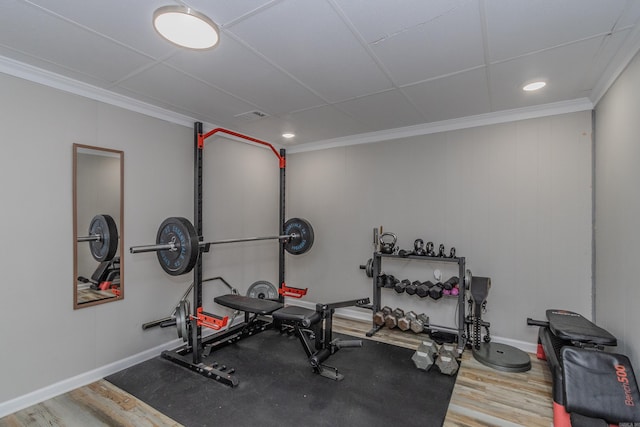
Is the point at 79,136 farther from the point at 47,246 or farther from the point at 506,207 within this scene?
the point at 506,207

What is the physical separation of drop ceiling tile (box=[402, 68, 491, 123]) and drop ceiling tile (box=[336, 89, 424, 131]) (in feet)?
0.33

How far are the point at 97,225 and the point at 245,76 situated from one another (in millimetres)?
1822

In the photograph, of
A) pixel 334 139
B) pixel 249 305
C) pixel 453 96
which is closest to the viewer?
pixel 453 96

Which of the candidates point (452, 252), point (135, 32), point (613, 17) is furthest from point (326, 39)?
point (452, 252)

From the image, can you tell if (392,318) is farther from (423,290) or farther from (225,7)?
(225,7)

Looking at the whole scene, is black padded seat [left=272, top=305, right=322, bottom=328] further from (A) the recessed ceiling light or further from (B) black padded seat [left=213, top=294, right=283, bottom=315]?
(A) the recessed ceiling light

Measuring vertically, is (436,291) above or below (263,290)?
above

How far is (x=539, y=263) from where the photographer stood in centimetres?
303

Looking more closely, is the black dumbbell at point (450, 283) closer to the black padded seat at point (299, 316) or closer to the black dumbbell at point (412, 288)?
the black dumbbell at point (412, 288)

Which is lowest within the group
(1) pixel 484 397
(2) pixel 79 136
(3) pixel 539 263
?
(1) pixel 484 397

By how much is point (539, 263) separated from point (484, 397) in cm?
151

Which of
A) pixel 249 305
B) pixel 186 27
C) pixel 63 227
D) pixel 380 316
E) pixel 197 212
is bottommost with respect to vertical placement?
pixel 380 316

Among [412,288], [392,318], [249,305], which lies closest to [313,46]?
[249,305]

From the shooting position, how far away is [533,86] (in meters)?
2.54
